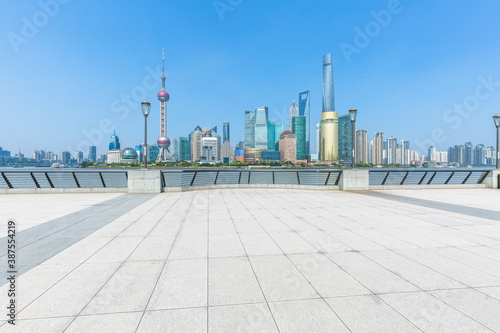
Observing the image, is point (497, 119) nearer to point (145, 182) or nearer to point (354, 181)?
point (354, 181)

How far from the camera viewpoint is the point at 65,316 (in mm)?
2748

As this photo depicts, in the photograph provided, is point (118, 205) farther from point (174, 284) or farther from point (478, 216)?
point (478, 216)

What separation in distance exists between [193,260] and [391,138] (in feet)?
681

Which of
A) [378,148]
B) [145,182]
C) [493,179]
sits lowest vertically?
[493,179]

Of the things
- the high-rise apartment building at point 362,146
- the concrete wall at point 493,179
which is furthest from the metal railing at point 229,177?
the high-rise apartment building at point 362,146

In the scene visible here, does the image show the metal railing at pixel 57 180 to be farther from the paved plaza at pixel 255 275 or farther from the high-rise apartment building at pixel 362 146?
the high-rise apartment building at pixel 362 146

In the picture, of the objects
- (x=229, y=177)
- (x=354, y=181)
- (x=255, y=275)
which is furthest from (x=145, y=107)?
(x=229, y=177)

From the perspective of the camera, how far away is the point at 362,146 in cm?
17912

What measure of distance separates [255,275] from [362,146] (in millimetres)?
197831

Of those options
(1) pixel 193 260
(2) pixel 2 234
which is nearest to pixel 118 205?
(2) pixel 2 234

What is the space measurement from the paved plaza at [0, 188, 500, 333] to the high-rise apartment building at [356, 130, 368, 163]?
628 feet

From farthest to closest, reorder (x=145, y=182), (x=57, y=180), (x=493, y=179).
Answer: (x=57, y=180)
(x=493, y=179)
(x=145, y=182)

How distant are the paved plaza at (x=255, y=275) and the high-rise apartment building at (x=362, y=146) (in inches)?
7541

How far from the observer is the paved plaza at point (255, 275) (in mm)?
2676
